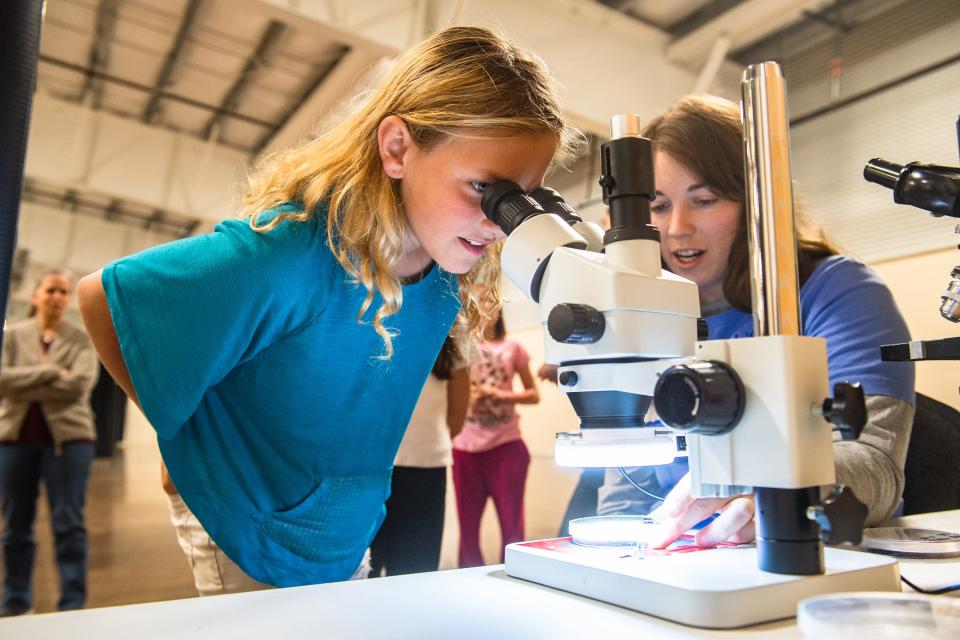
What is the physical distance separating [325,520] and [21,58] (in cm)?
61

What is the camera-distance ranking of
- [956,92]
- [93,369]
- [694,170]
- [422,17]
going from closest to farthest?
[694,170] < [93,369] < [422,17] < [956,92]

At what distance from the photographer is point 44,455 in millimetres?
2688

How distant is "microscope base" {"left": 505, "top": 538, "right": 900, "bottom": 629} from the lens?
49 centimetres

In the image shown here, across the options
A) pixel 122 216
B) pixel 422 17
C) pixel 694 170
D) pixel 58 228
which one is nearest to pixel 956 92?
pixel 422 17

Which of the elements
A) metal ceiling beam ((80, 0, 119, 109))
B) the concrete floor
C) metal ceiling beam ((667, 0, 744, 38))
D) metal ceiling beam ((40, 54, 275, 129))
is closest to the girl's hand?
the concrete floor

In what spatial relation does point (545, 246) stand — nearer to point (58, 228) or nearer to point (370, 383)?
point (370, 383)

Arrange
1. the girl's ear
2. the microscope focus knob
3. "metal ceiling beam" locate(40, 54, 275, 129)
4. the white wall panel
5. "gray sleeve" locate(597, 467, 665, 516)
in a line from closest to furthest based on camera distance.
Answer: the microscope focus knob < the girl's ear < "gray sleeve" locate(597, 467, 665, 516) < the white wall panel < "metal ceiling beam" locate(40, 54, 275, 129)

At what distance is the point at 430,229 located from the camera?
82cm

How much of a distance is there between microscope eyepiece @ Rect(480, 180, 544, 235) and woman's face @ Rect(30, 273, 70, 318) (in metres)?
2.87

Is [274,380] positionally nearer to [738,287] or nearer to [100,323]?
[100,323]

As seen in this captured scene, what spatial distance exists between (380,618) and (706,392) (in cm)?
30

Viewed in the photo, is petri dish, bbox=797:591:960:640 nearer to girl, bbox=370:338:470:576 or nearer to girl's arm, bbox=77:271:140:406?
girl's arm, bbox=77:271:140:406

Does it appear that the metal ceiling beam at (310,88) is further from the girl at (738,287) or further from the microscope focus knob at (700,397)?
the microscope focus knob at (700,397)

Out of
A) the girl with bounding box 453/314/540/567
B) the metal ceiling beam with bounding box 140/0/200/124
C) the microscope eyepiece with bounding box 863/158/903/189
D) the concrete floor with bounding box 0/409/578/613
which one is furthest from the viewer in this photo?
the metal ceiling beam with bounding box 140/0/200/124
